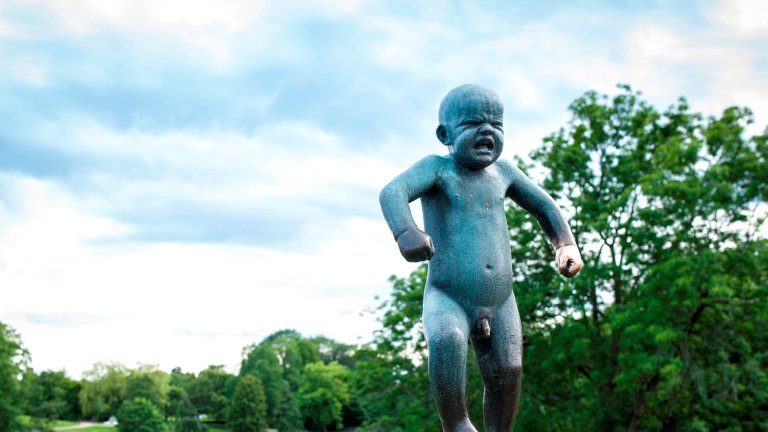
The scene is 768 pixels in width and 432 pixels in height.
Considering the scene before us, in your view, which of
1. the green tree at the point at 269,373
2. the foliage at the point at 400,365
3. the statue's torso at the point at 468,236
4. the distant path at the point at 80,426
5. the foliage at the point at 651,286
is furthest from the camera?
the distant path at the point at 80,426

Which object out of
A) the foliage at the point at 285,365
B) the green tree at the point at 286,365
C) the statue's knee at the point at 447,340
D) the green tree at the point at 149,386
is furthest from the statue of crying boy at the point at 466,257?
the green tree at the point at 149,386

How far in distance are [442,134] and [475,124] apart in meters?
0.27

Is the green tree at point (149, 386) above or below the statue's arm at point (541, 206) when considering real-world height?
above

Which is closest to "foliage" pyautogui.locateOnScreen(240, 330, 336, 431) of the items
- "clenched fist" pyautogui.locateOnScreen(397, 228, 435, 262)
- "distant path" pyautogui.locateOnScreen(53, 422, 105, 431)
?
"distant path" pyautogui.locateOnScreen(53, 422, 105, 431)

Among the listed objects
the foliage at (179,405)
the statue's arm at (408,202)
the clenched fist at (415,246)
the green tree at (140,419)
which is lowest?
the clenched fist at (415,246)

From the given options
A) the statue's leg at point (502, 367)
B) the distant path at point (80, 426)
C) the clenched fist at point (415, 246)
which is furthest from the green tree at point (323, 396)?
the clenched fist at point (415, 246)

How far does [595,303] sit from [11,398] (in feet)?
82.9

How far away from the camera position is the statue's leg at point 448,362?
3943mm

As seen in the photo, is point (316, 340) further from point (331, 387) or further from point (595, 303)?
point (595, 303)

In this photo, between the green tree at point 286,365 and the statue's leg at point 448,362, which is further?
the green tree at point 286,365

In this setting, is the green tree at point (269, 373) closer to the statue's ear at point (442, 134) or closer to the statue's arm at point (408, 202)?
the statue's ear at point (442, 134)

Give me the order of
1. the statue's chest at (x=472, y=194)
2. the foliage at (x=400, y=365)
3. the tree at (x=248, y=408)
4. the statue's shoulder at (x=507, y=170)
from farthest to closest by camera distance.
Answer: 1. the tree at (x=248, y=408)
2. the foliage at (x=400, y=365)
3. the statue's shoulder at (x=507, y=170)
4. the statue's chest at (x=472, y=194)

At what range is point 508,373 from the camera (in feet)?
13.7

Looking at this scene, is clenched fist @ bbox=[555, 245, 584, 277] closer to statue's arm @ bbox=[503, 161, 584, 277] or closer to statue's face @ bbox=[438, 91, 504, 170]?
statue's arm @ bbox=[503, 161, 584, 277]
